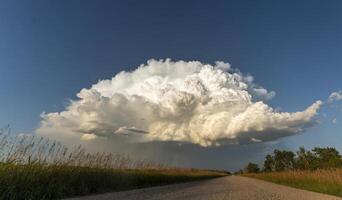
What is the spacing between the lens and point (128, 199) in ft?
36.1

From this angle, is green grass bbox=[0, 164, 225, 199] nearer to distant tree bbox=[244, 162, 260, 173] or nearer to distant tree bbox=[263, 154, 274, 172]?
distant tree bbox=[263, 154, 274, 172]

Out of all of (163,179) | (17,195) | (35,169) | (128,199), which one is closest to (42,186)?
(35,169)

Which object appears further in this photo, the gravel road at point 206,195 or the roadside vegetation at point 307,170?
the roadside vegetation at point 307,170

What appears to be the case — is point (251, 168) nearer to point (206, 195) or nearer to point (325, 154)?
point (325, 154)

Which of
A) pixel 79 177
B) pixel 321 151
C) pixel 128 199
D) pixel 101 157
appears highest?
pixel 321 151

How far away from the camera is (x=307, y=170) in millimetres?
33312

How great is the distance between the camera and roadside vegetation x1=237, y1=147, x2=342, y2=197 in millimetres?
20881

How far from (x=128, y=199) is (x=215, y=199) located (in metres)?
2.81

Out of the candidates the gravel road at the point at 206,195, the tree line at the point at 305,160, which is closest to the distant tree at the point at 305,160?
the tree line at the point at 305,160

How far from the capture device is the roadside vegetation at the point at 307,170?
20.9 metres

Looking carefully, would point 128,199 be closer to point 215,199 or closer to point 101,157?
point 215,199

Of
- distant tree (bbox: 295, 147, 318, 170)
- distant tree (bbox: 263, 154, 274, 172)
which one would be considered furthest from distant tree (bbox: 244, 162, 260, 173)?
distant tree (bbox: 295, 147, 318, 170)

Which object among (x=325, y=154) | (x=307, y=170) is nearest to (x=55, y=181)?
(x=307, y=170)

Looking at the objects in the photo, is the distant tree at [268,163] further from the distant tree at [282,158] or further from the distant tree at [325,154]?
the distant tree at [325,154]
